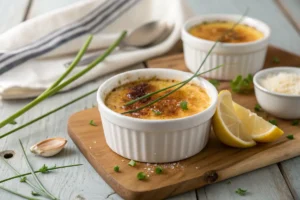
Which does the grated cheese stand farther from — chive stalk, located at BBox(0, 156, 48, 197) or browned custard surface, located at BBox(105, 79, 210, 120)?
chive stalk, located at BBox(0, 156, 48, 197)

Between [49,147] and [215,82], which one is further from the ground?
[49,147]

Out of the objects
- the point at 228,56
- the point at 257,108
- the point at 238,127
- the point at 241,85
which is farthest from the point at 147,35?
the point at 238,127

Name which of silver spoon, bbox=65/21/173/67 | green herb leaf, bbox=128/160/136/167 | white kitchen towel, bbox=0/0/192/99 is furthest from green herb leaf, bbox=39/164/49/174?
silver spoon, bbox=65/21/173/67

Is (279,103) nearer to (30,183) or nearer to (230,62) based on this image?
(230,62)

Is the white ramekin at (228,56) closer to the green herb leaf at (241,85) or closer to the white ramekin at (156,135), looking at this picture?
the green herb leaf at (241,85)

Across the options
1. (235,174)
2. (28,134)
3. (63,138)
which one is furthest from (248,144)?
(28,134)

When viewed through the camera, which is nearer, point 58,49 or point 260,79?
point 260,79

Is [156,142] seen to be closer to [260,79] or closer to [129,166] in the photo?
[129,166]
